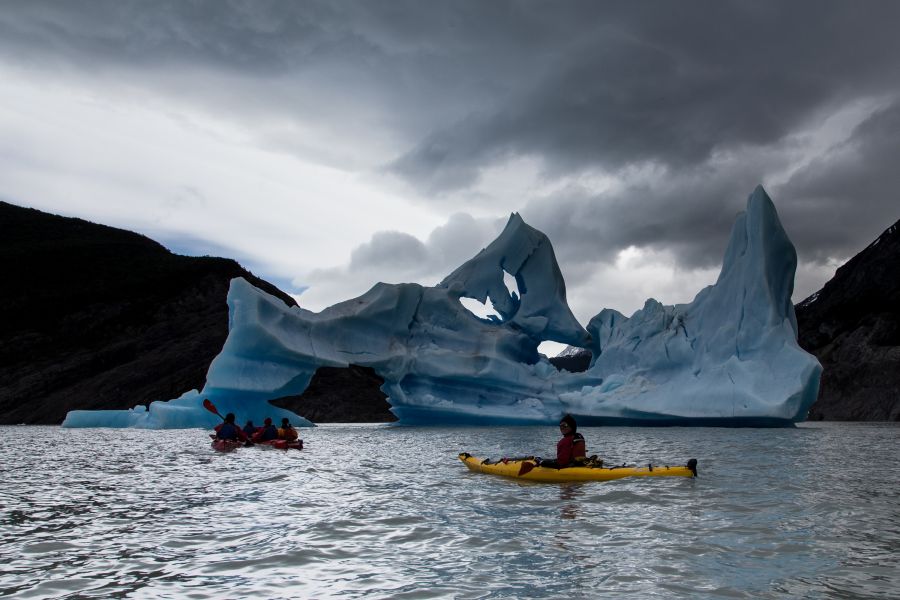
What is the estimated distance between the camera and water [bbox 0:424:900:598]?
5281 millimetres

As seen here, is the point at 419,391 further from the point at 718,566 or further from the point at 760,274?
the point at 718,566

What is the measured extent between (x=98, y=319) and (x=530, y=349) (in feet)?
139

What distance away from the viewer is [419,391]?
30.4 m

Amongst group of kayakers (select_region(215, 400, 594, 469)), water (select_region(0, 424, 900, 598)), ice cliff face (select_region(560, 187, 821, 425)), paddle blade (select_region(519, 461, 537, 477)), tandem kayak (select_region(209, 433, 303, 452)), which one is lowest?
water (select_region(0, 424, 900, 598))

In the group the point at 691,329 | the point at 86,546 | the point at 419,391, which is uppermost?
the point at 691,329

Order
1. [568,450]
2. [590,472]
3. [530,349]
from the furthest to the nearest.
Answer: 1. [530,349]
2. [568,450]
3. [590,472]

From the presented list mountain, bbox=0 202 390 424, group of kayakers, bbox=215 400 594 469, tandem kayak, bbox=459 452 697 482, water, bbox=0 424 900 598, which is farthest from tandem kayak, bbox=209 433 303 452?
mountain, bbox=0 202 390 424

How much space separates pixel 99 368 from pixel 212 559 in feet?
180

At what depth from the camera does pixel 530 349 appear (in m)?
33.4

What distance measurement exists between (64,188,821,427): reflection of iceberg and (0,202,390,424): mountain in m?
20.7

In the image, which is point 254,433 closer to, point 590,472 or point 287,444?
point 287,444

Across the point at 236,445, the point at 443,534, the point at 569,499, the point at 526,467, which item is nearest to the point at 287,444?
the point at 236,445

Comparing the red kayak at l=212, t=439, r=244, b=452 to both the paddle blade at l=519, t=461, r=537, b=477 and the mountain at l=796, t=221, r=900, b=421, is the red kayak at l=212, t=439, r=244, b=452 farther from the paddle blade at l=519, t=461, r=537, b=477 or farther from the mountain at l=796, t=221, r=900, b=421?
the mountain at l=796, t=221, r=900, b=421

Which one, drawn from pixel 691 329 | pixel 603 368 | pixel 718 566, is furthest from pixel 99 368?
pixel 718 566
